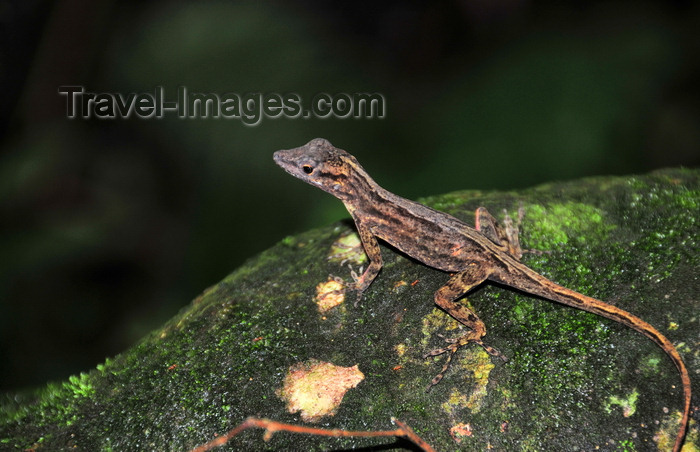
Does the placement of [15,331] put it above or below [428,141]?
below

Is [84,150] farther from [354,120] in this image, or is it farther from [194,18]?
[354,120]

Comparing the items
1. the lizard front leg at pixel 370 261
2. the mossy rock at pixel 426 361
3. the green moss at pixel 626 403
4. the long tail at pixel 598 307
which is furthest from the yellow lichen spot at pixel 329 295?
the green moss at pixel 626 403

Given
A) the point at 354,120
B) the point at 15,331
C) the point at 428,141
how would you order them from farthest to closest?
the point at 354,120
the point at 428,141
the point at 15,331

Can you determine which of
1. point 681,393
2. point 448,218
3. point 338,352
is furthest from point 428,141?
point 681,393

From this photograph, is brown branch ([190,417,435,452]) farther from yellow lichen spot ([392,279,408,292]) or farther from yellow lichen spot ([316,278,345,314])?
yellow lichen spot ([392,279,408,292])

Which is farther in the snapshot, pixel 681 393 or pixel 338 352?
pixel 338 352

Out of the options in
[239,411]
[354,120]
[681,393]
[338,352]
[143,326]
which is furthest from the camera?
[354,120]

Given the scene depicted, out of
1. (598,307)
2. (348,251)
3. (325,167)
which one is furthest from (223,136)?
(598,307)

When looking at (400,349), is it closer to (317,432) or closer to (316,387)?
(316,387)
